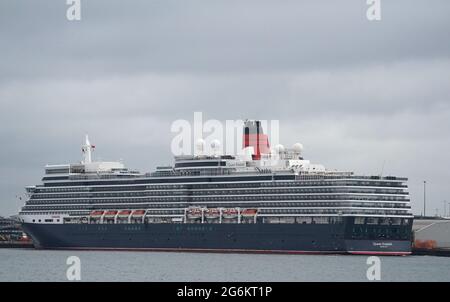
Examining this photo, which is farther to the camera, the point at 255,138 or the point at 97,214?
the point at 97,214

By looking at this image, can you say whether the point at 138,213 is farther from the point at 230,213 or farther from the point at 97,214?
the point at 230,213

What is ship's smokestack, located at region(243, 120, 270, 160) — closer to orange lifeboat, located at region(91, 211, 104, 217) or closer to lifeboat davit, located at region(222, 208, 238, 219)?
lifeboat davit, located at region(222, 208, 238, 219)

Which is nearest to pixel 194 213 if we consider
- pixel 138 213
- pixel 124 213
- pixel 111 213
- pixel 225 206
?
pixel 225 206

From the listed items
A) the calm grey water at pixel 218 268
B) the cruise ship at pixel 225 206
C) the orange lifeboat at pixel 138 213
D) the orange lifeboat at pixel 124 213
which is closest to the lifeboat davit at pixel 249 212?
the cruise ship at pixel 225 206

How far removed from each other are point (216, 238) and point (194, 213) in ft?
16.5

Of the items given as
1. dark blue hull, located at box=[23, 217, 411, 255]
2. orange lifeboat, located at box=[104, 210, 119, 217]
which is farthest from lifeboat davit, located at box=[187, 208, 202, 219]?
orange lifeboat, located at box=[104, 210, 119, 217]

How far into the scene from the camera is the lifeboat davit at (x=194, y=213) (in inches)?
4897

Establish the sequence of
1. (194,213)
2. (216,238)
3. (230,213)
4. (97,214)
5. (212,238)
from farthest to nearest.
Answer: (97,214)
(194,213)
(230,213)
(212,238)
(216,238)

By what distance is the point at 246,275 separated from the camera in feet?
275

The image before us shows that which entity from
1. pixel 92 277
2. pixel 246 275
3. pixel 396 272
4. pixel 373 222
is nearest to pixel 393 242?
pixel 373 222

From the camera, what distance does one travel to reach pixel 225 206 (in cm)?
12319

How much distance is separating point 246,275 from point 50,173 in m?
60.0

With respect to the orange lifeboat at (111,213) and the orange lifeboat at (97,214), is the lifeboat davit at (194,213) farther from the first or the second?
the orange lifeboat at (97,214)
